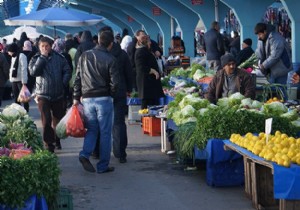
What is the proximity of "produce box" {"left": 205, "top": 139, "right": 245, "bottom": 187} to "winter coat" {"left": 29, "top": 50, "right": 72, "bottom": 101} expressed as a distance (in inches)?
128

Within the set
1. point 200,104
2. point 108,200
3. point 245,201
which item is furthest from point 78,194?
point 200,104

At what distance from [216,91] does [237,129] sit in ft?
7.29

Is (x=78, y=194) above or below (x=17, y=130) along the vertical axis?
below

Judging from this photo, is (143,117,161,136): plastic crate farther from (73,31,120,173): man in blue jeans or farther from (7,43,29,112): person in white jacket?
(73,31,120,173): man in blue jeans

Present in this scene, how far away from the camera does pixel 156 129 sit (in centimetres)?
1412

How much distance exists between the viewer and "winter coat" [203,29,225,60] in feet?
64.4

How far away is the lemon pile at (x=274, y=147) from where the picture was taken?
7.22 meters

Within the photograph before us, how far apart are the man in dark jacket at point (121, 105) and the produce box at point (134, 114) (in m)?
4.36

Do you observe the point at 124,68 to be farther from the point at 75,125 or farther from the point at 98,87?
the point at 75,125

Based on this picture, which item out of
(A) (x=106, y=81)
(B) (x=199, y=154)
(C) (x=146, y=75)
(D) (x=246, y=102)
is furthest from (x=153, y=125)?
(B) (x=199, y=154)

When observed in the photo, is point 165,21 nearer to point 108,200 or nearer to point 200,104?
point 200,104

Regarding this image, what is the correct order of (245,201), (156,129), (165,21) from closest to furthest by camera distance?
(245,201), (156,129), (165,21)

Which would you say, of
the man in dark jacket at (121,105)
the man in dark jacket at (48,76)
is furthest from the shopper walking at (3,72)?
the man in dark jacket at (121,105)

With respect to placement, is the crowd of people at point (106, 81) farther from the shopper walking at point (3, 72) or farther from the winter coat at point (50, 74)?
the shopper walking at point (3, 72)
